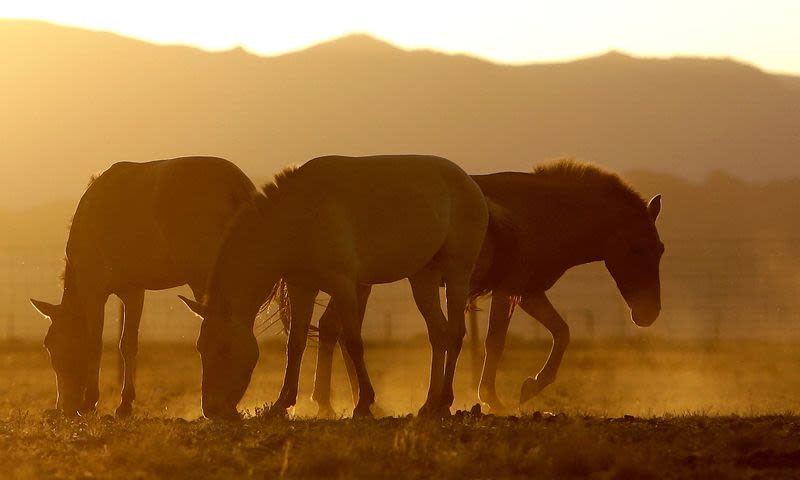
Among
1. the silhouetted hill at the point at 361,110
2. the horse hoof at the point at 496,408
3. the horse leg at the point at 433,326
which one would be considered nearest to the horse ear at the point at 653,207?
the horse hoof at the point at 496,408

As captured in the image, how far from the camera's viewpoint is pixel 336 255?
1171 centimetres

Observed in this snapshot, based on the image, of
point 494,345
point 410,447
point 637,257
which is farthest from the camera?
point 637,257

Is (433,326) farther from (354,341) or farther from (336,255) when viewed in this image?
(336,255)

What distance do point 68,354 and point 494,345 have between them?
436 cm

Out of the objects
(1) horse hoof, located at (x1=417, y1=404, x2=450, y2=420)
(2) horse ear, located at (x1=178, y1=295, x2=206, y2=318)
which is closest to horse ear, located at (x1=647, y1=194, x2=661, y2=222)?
(1) horse hoof, located at (x1=417, y1=404, x2=450, y2=420)

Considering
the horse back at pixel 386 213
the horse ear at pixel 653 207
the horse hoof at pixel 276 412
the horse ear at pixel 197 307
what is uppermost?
the horse ear at pixel 653 207

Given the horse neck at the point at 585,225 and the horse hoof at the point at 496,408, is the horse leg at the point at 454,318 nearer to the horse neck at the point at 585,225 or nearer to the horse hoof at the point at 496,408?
the horse hoof at the point at 496,408

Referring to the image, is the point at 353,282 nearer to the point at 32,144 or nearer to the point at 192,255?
the point at 192,255

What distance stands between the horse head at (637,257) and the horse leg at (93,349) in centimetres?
557

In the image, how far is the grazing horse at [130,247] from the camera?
13195 mm

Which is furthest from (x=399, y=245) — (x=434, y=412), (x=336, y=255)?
(x=434, y=412)

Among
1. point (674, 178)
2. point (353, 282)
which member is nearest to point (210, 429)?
point (353, 282)

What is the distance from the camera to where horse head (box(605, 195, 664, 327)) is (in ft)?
50.4

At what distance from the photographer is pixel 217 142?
447 feet
